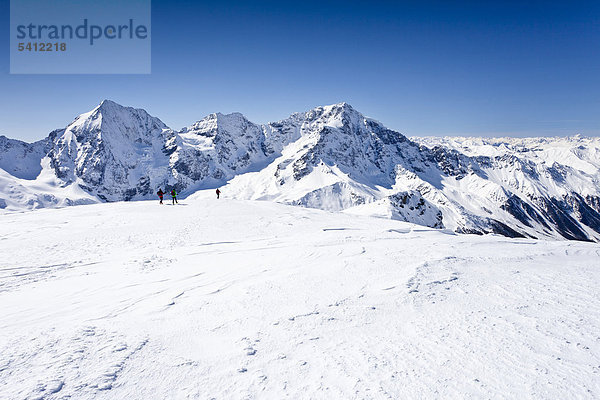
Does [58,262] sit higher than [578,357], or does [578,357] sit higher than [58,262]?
[58,262]

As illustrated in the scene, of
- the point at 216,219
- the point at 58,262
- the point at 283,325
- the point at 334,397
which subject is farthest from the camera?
the point at 216,219

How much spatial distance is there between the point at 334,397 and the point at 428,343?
84.1 inches

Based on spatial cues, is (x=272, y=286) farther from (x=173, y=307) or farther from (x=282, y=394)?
(x=282, y=394)

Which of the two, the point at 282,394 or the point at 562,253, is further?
the point at 562,253

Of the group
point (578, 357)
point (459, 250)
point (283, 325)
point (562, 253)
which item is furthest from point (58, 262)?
point (562, 253)

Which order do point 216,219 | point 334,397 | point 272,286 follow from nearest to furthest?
point 334,397 < point 272,286 < point 216,219

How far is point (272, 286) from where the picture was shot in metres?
7.66

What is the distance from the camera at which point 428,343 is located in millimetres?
4992

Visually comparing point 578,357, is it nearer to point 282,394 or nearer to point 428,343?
point 428,343

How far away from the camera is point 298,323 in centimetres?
573

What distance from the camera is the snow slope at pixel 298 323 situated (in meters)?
4.07

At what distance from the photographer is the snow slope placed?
4074 millimetres

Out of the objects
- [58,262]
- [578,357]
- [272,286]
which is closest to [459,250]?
[578,357]

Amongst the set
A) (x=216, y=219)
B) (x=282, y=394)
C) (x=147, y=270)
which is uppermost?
(x=216, y=219)
